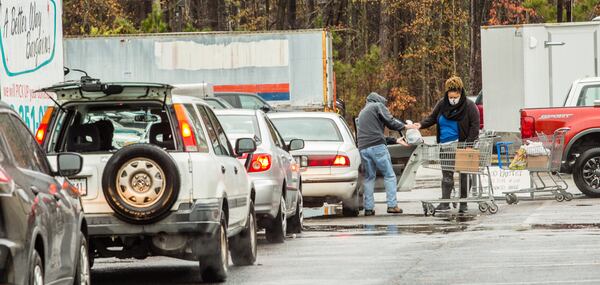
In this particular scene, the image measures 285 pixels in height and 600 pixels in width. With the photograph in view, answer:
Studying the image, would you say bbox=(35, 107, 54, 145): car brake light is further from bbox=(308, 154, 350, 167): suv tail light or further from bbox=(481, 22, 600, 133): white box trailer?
bbox=(481, 22, 600, 133): white box trailer

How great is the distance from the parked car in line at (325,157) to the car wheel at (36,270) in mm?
10854

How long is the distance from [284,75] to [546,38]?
9376mm

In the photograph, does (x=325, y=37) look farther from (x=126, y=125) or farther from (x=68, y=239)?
(x=68, y=239)

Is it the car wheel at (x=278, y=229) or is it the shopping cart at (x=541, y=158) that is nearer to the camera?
the car wheel at (x=278, y=229)

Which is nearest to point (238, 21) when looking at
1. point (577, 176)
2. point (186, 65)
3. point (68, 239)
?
point (186, 65)

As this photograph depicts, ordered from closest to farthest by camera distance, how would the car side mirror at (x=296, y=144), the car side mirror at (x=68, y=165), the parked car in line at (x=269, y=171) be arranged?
the car side mirror at (x=68, y=165) < the parked car in line at (x=269, y=171) < the car side mirror at (x=296, y=144)

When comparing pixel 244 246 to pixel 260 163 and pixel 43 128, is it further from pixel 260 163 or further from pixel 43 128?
pixel 260 163

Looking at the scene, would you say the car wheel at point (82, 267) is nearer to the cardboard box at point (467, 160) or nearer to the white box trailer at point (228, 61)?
the cardboard box at point (467, 160)

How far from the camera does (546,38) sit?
2886 centimetres

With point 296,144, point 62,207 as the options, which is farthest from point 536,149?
point 62,207

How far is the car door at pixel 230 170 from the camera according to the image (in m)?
11.9

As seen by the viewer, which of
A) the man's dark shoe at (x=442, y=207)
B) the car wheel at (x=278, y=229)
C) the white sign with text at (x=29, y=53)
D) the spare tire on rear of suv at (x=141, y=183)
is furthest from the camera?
the man's dark shoe at (x=442, y=207)

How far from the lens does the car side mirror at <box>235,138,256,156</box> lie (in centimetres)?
1316

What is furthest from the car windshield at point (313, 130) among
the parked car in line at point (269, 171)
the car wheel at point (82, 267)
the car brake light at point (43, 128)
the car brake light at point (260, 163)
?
the car wheel at point (82, 267)
